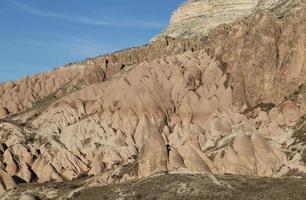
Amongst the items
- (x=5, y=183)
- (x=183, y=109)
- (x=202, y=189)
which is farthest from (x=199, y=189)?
(x=183, y=109)

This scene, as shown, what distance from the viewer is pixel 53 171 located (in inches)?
5305

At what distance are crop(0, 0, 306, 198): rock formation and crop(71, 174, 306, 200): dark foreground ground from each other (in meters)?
22.1

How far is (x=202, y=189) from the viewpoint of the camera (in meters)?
75.8

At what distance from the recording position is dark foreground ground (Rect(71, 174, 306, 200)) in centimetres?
7288

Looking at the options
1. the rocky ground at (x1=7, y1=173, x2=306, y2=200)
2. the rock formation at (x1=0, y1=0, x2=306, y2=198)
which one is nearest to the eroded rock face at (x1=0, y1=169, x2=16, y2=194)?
the rock formation at (x1=0, y1=0, x2=306, y2=198)

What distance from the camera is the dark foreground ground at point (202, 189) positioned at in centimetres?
7288

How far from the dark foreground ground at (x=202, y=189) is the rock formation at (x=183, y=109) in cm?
2212

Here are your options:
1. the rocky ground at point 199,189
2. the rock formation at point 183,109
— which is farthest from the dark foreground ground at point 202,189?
the rock formation at point 183,109

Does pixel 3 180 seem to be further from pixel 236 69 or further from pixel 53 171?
pixel 236 69

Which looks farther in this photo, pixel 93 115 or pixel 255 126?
pixel 93 115

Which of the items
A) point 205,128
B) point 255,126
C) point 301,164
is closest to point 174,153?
point 301,164

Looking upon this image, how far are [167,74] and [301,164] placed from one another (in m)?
63.5

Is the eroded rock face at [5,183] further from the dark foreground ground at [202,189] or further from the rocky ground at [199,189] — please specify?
the dark foreground ground at [202,189]

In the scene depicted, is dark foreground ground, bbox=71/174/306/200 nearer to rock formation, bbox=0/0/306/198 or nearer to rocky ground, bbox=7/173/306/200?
rocky ground, bbox=7/173/306/200
